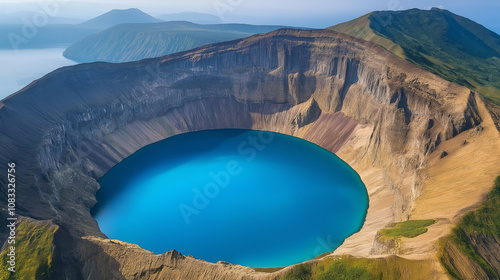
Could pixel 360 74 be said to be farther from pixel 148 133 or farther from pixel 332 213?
pixel 148 133

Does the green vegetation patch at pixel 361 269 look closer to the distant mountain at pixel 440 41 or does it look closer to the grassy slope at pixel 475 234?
the grassy slope at pixel 475 234

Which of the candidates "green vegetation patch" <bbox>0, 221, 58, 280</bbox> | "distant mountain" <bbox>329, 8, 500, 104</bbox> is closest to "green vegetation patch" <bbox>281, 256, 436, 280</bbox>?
"green vegetation patch" <bbox>0, 221, 58, 280</bbox>

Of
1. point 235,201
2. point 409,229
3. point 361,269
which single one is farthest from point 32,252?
point 409,229

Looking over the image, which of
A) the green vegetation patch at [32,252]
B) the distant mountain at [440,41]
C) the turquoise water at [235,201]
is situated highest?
the distant mountain at [440,41]

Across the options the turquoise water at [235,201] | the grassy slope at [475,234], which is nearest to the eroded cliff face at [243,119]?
the grassy slope at [475,234]

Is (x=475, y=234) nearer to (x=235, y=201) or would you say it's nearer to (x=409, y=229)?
(x=409, y=229)

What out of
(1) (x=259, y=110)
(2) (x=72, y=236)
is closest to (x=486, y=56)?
(1) (x=259, y=110)
